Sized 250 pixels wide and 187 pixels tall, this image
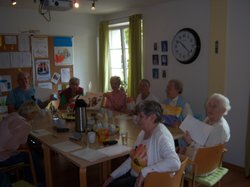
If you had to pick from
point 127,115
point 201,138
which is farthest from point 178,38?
point 201,138

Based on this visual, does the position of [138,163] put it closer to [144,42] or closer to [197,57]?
[197,57]

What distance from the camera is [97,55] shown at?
6.04 m

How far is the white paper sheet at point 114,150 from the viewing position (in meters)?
2.28

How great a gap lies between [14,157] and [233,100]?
9.06 ft

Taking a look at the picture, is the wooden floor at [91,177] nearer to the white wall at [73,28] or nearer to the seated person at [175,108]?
the seated person at [175,108]

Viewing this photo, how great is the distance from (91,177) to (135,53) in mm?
2465

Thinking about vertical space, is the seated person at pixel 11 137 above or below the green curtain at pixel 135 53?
below

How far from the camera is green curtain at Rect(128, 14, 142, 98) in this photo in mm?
4957

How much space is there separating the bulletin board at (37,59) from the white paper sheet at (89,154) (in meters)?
3.06

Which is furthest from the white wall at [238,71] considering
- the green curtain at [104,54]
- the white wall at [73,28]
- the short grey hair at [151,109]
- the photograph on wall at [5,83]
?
the photograph on wall at [5,83]

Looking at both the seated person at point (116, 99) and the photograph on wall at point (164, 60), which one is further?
the photograph on wall at point (164, 60)

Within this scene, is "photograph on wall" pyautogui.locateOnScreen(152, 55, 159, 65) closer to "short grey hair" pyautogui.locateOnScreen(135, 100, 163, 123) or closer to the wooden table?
the wooden table

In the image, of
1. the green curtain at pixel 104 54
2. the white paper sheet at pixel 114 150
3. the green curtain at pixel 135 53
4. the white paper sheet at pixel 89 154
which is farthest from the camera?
the green curtain at pixel 104 54

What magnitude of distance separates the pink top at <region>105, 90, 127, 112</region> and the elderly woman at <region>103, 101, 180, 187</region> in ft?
6.32
